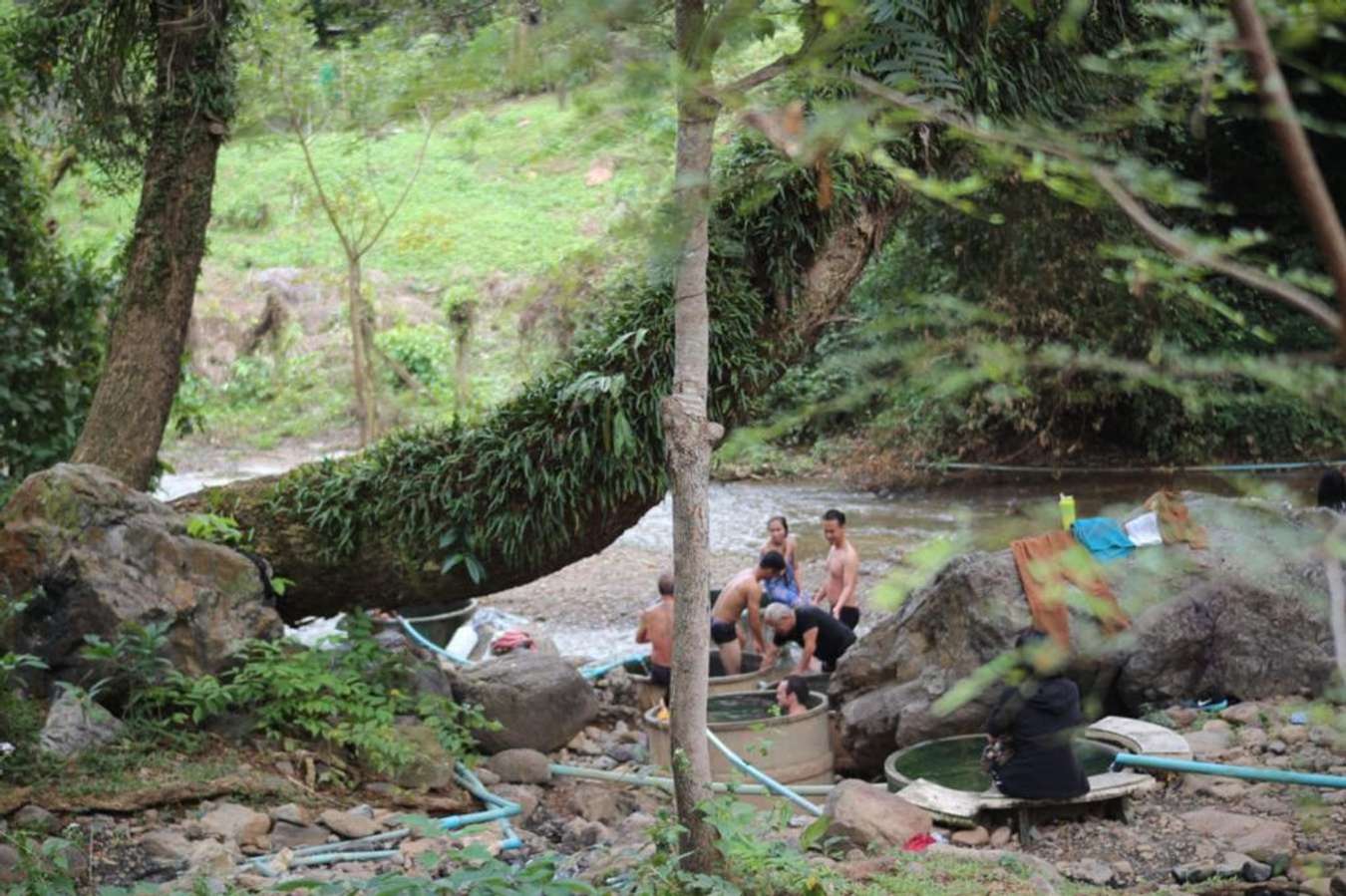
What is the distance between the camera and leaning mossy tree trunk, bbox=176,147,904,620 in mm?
8391

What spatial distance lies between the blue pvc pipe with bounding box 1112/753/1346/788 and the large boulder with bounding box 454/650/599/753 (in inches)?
126

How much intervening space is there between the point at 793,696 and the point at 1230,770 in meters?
2.73

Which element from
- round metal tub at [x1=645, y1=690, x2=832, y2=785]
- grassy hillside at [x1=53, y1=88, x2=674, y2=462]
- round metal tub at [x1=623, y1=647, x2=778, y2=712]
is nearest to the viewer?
round metal tub at [x1=645, y1=690, x2=832, y2=785]

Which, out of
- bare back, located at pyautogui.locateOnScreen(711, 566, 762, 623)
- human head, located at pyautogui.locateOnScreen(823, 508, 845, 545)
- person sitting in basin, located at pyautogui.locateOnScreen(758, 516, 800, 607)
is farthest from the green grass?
bare back, located at pyautogui.locateOnScreen(711, 566, 762, 623)

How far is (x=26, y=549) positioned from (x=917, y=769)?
15.7 feet

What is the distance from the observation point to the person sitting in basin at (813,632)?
964 centimetres

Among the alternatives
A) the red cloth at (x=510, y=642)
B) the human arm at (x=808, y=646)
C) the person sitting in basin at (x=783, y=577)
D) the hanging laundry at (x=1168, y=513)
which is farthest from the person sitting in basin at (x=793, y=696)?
the red cloth at (x=510, y=642)

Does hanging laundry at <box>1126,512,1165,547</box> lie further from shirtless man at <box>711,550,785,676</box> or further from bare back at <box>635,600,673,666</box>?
bare back at <box>635,600,673,666</box>

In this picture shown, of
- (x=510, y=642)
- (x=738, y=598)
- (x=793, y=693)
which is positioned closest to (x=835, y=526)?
(x=738, y=598)

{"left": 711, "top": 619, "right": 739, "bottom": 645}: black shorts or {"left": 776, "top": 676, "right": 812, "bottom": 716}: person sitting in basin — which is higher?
{"left": 711, "top": 619, "right": 739, "bottom": 645}: black shorts

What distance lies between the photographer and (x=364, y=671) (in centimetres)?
816

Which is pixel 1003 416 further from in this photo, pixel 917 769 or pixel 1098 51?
pixel 917 769

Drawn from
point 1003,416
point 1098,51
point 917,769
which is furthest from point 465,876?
point 1003,416

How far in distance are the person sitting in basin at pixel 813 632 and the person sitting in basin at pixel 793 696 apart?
2.67 feet
